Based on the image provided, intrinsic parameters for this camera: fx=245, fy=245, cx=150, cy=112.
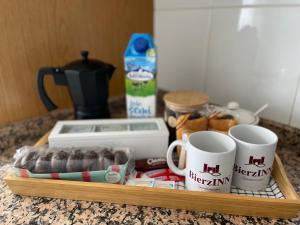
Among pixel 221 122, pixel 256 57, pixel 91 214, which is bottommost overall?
pixel 91 214

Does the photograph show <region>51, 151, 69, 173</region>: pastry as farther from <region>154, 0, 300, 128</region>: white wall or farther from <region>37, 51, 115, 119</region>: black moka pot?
<region>154, 0, 300, 128</region>: white wall

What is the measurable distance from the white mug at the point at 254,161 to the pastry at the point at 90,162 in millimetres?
279

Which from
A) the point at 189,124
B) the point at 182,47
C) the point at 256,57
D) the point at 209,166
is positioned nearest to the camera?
the point at 209,166

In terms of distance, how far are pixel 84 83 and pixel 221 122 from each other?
36 centimetres

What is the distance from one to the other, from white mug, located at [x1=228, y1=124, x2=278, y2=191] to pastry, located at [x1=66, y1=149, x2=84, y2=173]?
0.31 meters

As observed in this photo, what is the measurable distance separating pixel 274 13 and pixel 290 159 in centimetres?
36

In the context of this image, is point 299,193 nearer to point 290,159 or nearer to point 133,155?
point 290,159

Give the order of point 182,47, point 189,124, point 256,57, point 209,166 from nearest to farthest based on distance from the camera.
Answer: point 209,166, point 189,124, point 256,57, point 182,47

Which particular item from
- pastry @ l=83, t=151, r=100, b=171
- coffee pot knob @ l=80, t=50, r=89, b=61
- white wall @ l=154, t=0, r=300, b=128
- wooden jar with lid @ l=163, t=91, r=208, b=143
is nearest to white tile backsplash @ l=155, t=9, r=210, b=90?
white wall @ l=154, t=0, r=300, b=128

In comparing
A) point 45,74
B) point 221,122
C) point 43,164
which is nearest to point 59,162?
point 43,164

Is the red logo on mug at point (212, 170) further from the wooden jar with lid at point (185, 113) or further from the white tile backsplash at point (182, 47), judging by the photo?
the white tile backsplash at point (182, 47)

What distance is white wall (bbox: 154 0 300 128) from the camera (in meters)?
0.61

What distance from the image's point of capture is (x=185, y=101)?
1.96 ft

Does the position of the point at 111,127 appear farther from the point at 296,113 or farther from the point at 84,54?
the point at 296,113
